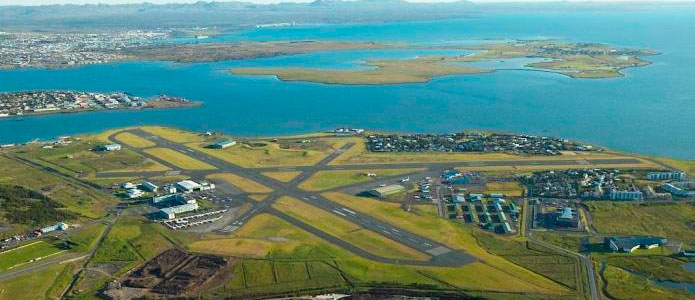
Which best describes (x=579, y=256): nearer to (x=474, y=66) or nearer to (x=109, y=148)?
(x=109, y=148)

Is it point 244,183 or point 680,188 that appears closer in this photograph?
point 680,188

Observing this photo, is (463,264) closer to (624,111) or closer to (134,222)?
(134,222)

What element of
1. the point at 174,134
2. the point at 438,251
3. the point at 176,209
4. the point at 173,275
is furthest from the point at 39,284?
the point at 174,134

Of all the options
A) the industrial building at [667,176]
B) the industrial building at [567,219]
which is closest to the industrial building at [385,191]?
the industrial building at [567,219]

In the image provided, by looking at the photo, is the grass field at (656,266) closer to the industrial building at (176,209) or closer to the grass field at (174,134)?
the industrial building at (176,209)

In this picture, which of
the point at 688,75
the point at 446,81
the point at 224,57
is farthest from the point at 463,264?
the point at 224,57
